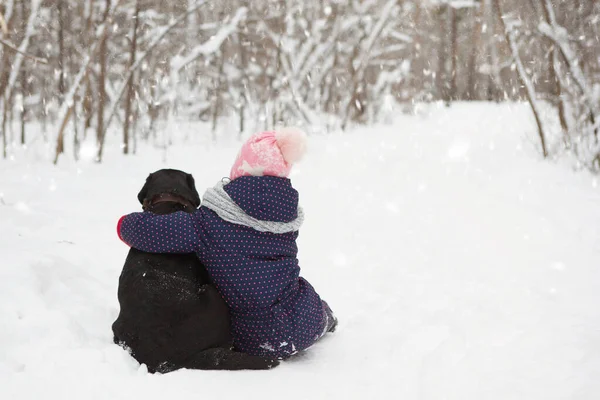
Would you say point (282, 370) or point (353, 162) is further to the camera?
point (353, 162)

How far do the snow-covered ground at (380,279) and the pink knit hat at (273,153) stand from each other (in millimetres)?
883

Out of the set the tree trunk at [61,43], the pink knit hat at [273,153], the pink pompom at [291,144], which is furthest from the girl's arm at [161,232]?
the tree trunk at [61,43]

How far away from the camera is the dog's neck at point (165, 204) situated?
2.49 metres

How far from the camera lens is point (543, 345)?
257 cm

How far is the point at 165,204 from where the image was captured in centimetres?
252

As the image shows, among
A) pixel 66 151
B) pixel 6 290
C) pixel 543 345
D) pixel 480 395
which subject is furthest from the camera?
pixel 66 151

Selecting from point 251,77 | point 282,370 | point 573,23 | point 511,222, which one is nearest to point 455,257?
point 511,222

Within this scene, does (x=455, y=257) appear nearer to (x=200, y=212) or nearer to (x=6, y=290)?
(x=200, y=212)

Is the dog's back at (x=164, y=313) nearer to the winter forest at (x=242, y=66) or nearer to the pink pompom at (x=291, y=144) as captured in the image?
the pink pompom at (x=291, y=144)

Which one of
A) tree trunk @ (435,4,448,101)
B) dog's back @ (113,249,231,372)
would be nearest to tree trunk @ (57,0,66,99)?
dog's back @ (113,249,231,372)

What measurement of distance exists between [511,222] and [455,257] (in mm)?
1008

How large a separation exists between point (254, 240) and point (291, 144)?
46 centimetres

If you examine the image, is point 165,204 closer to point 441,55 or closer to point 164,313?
point 164,313

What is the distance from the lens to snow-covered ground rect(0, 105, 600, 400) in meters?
2.12
